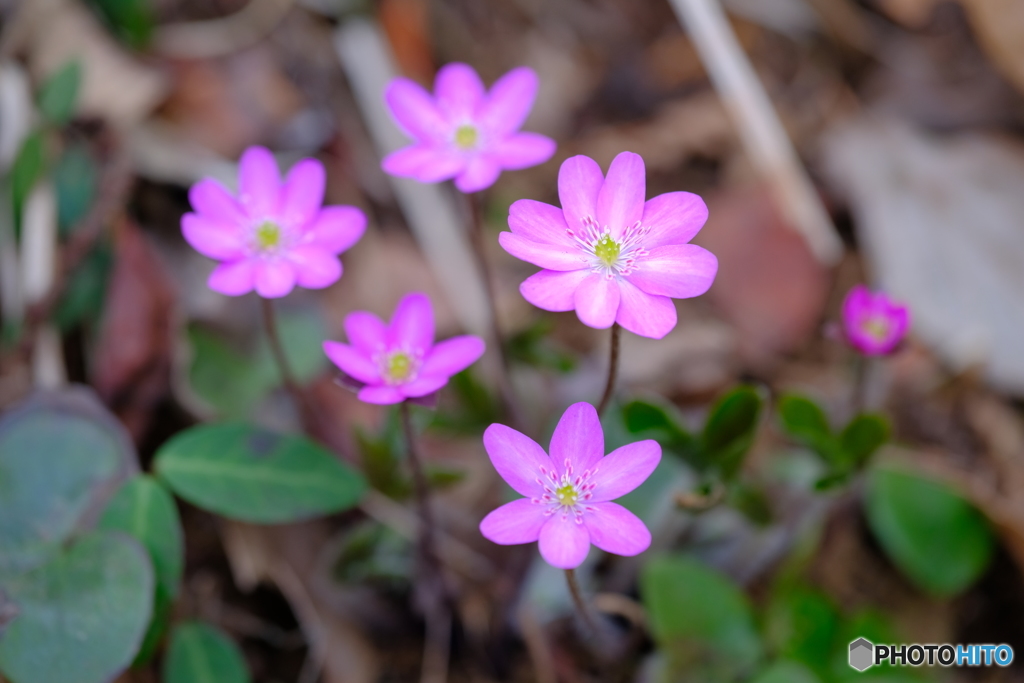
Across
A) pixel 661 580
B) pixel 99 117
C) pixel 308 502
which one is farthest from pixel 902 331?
pixel 99 117

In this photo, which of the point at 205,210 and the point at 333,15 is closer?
the point at 205,210

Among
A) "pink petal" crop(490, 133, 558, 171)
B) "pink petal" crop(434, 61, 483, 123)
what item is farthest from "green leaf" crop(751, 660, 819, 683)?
"pink petal" crop(434, 61, 483, 123)

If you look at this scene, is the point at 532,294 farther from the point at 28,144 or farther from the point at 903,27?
the point at 903,27

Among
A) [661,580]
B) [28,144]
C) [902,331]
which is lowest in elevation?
[661,580]

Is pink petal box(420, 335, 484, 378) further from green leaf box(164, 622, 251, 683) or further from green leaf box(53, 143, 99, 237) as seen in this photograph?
green leaf box(53, 143, 99, 237)

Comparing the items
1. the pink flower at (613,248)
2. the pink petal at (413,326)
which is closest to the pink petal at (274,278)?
the pink petal at (413,326)

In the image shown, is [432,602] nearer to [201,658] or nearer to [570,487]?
[201,658]

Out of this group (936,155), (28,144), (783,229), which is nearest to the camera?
(28,144)
